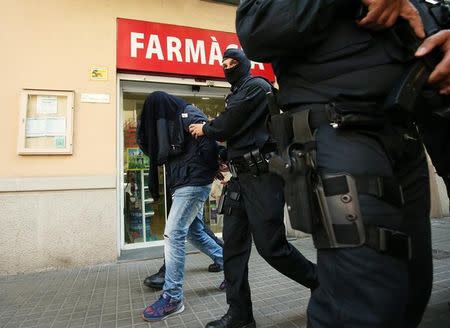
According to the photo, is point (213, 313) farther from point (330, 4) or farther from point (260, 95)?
point (330, 4)

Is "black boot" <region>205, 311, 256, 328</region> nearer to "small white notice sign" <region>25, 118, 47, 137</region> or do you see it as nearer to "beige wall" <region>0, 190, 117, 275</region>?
"beige wall" <region>0, 190, 117, 275</region>

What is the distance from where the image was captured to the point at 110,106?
4.48m

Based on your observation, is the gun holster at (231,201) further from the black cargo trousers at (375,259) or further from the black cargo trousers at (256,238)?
the black cargo trousers at (375,259)

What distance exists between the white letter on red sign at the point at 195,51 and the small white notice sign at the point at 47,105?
1.98 m

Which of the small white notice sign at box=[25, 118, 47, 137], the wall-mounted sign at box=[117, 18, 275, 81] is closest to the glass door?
the wall-mounted sign at box=[117, 18, 275, 81]

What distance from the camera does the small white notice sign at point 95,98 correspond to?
4379 mm

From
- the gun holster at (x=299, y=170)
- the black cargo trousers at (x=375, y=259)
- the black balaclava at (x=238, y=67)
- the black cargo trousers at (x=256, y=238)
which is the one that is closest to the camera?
the black cargo trousers at (x=375, y=259)

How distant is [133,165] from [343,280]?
15.1 feet

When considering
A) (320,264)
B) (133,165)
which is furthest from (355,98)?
(133,165)

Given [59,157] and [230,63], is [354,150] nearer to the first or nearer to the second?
[230,63]

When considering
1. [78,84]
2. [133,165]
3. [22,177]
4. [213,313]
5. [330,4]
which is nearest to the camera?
[330,4]

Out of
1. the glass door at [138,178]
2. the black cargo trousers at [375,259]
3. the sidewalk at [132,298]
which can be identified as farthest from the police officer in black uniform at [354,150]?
the glass door at [138,178]

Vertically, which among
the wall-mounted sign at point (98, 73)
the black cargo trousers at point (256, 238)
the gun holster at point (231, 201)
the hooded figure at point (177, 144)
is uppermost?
the wall-mounted sign at point (98, 73)

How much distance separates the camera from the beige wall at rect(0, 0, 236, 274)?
4.03 meters
